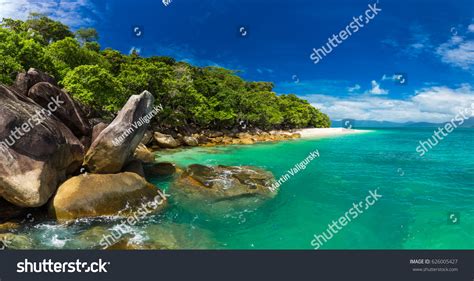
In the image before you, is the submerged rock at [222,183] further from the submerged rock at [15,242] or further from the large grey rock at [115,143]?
the submerged rock at [15,242]

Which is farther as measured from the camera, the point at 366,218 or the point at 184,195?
the point at 184,195

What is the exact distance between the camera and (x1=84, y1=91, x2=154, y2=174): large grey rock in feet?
44.1

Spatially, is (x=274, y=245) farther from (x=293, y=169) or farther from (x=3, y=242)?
(x=293, y=169)

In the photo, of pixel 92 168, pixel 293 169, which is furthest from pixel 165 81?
pixel 92 168

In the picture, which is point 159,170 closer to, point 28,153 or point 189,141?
point 28,153

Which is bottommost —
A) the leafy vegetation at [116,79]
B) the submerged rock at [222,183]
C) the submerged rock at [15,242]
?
the submerged rock at [15,242]

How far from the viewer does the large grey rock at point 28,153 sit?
9.70 m

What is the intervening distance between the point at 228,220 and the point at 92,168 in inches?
278

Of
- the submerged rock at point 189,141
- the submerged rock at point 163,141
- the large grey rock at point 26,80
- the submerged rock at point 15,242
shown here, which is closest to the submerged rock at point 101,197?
the submerged rock at point 15,242

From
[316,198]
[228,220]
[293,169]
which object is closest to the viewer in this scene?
[228,220]

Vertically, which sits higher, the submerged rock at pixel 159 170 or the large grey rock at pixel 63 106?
the large grey rock at pixel 63 106

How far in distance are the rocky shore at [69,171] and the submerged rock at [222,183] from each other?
0.14 feet

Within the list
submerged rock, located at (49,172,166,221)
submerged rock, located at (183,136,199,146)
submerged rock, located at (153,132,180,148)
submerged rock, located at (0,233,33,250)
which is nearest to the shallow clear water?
submerged rock, located at (0,233,33,250)

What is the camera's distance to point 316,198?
15180 millimetres
